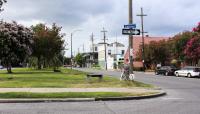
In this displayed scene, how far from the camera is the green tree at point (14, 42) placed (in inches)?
2298

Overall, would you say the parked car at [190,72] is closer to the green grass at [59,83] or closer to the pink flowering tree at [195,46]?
the pink flowering tree at [195,46]

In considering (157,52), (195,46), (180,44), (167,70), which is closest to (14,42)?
(167,70)

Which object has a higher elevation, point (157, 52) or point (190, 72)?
point (157, 52)

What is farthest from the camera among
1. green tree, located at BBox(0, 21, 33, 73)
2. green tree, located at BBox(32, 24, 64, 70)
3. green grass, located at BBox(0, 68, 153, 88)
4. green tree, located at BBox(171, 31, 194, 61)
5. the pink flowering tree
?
green tree, located at BBox(171, 31, 194, 61)

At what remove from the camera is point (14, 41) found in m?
59.8

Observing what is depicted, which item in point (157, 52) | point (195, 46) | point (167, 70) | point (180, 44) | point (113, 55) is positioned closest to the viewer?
point (195, 46)

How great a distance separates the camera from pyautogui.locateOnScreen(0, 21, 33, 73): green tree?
2298 inches

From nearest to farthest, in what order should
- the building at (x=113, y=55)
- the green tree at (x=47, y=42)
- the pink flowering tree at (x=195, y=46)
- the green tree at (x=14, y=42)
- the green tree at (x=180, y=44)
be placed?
1. the green tree at (x=14, y=42)
2. the pink flowering tree at (x=195, y=46)
3. the green tree at (x=47, y=42)
4. the green tree at (x=180, y=44)
5. the building at (x=113, y=55)

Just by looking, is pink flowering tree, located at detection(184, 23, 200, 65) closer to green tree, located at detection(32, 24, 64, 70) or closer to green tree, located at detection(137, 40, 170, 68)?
green tree, located at detection(32, 24, 64, 70)

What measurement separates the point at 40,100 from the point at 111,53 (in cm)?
13940

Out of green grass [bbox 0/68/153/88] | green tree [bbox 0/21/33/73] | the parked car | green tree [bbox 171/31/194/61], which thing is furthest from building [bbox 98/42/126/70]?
green grass [bbox 0/68/153/88]

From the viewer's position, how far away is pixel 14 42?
2359 inches

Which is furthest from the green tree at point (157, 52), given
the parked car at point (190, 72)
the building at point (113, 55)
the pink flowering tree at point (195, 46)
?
the building at point (113, 55)

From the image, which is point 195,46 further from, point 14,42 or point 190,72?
point 14,42
